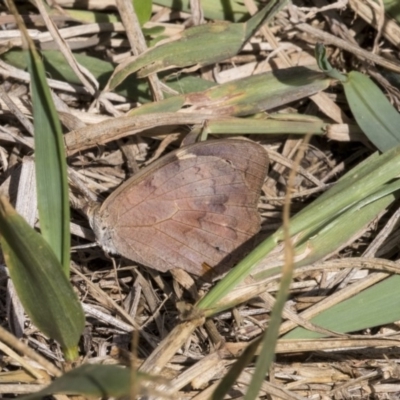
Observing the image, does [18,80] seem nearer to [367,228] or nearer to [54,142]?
[54,142]

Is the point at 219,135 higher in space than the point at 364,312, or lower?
higher

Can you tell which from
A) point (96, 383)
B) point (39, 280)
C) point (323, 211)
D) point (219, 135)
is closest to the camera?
point (96, 383)

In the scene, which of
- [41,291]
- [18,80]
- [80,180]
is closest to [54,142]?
[41,291]

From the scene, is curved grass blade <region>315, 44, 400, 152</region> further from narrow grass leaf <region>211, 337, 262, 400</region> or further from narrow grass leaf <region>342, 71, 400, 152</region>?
narrow grass leaf <region>211, 337, 262, 400</region>

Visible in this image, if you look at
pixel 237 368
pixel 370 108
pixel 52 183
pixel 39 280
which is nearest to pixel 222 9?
pixel 370 108

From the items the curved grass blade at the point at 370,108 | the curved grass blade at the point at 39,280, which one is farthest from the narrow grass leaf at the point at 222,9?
the curved grass blade at the point at 39,280

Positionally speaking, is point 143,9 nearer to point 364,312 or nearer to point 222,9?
point 222,9

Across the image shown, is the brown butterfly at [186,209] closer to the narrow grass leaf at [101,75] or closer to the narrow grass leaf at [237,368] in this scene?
the narrow grass leaf at [101,75]
